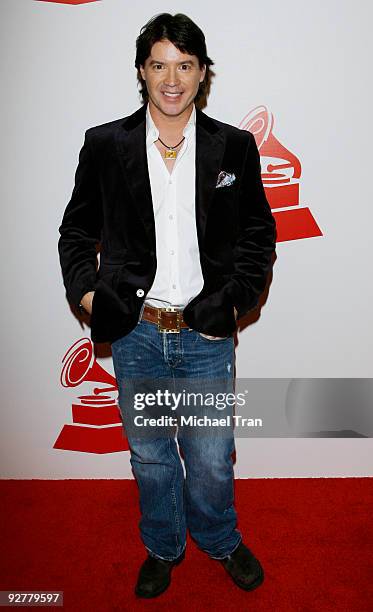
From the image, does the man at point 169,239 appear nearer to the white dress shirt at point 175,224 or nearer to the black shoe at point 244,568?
the white dress shirt at point 175,224

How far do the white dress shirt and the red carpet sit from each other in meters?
1.16

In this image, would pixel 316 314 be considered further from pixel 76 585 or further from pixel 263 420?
pixel 76 585

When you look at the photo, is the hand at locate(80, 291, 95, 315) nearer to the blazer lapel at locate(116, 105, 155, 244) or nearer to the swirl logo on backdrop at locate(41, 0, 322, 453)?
the blazer lapel at locate(116, 105, 155, 244)

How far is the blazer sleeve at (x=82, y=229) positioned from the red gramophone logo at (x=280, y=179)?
813 millimetres

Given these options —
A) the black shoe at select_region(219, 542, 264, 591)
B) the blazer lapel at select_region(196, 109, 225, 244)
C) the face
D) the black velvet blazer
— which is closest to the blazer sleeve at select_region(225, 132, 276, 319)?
the black velvet blazer

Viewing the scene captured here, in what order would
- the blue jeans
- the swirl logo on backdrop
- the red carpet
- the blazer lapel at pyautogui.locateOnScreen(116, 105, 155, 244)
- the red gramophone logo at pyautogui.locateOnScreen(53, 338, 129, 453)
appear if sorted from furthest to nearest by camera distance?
1. the red gramophone logo at pyautogui.locateOnScreen(53, 338, 129, 453)
2. the swirl logo on backdrop
3. the red carpet
4. the blue jeans
5. the blazer lapel at pyautogui.locateOnScreen(116, 105, 155, 244)

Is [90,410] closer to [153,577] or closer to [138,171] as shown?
[153,577]

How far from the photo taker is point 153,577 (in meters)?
2.36

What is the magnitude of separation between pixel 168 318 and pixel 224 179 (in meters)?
0.52

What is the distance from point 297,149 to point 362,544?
173cm

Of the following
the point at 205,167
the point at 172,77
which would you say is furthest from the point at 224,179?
the point at 172,77

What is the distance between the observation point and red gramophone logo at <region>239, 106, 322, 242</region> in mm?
2611

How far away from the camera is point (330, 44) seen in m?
2.53

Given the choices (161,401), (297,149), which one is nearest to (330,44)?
(297,149)
